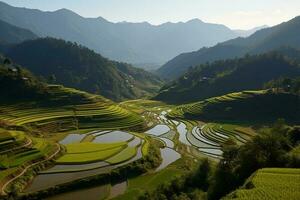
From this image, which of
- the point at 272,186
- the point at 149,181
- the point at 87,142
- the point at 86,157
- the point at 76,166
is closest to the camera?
the point at 272,186

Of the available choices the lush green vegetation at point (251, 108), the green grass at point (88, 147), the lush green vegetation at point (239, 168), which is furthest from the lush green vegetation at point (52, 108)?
the lush green vegetation at point (239, 168)

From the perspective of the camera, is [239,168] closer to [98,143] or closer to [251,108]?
[98,143]

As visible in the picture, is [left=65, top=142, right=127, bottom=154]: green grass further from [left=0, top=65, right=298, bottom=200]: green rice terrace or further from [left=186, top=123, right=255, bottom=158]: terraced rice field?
[left=186, top=123, right=255, bottom=158]: terraced rice field

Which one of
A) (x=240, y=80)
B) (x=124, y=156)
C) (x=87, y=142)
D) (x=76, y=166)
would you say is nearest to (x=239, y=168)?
(x=76, y=166)

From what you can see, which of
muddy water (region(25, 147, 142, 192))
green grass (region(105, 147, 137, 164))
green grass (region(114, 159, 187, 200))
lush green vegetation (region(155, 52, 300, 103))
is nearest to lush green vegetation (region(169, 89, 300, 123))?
lush green vegetation (region(155, 52, 300, 103))

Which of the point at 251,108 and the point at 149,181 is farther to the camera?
the point at 251,108

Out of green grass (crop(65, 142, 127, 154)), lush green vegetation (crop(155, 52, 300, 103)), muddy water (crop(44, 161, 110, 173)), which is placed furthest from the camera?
lush green vegetation (crop(155, 52, 300, 103))
